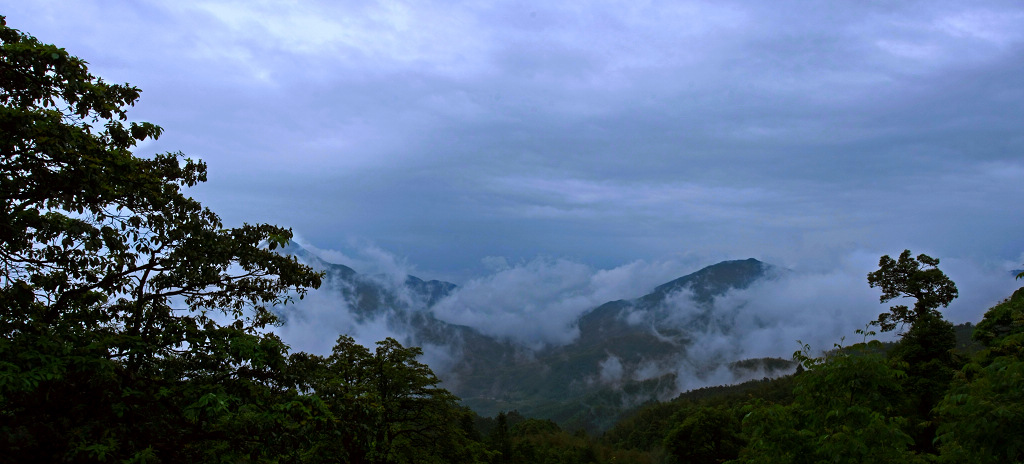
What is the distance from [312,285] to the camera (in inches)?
457

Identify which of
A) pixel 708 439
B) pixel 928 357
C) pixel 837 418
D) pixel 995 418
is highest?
pixel 928 357

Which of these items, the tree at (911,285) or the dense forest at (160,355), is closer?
the dense forest at (160,355)

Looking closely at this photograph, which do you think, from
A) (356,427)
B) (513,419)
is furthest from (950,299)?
(513,419)

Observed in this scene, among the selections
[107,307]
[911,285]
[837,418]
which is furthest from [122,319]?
[911,285]

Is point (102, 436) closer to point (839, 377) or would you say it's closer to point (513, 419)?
point (839, 377)

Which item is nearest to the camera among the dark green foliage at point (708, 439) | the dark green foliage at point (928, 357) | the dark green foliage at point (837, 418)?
the dark green foliage at point (837, 418)

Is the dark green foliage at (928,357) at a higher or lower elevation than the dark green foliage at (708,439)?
higher

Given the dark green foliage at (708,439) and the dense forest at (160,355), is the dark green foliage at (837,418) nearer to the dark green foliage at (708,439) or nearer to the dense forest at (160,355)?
the dense forest at (160,355)

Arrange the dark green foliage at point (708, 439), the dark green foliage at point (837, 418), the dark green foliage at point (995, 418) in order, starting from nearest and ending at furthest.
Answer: the dark green foliage at point (995, 418) → the dark green foliage at point (837, 418) → the dark green foliage at point (708, 439)

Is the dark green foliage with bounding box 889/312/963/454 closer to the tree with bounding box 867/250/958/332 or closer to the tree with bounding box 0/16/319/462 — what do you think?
the tree with bounding box 867/250/958/332

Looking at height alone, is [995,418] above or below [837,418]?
above

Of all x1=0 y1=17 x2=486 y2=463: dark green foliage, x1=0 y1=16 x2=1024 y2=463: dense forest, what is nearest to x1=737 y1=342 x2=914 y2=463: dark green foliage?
x1=0 y1=16 x2=1024 y2=463: dense forest

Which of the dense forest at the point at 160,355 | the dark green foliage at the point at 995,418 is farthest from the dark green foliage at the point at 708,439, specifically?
the dark green foliage at the point at 995,418

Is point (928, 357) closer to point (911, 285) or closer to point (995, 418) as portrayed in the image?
point (911, 285)
